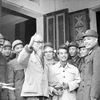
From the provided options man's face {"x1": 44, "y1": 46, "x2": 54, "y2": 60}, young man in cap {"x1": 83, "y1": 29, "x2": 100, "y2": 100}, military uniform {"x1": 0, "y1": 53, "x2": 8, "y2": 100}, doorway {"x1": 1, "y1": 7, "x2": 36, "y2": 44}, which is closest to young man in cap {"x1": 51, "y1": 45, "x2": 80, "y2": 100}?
young man in cap {"x1": 83, "y1": 29, "x2": 100, "y2": 100}

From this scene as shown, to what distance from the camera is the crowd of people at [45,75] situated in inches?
124

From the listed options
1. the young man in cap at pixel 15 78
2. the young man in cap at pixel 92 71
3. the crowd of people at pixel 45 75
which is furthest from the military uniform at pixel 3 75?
the young man in cap at pixel 92 71

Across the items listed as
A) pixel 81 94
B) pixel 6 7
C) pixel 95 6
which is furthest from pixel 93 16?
pixel 81 94

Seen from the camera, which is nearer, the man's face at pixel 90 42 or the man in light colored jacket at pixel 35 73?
the man in light colored jacket at pixel 35 73

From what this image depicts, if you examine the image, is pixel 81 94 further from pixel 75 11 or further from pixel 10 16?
pixel 10 16

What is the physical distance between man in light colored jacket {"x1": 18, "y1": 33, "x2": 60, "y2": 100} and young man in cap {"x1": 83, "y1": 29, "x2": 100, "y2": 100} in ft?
1.89

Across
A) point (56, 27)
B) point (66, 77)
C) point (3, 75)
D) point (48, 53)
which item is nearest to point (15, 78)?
point (3, 75)

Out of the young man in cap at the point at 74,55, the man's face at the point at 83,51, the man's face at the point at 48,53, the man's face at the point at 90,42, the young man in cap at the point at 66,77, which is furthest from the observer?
the man's face at the point at 48,53

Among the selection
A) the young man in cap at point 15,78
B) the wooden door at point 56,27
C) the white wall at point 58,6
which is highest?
the white wall at point 58,6

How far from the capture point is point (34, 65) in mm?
3320

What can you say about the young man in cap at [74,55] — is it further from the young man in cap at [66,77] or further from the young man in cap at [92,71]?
the young man in cap at [92,71]

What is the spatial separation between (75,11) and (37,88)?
3.93 meters

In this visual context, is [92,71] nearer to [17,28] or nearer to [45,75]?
[45,75]

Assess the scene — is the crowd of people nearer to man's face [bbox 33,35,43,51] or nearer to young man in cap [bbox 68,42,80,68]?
man's face [bbox 33,35,43,51]
